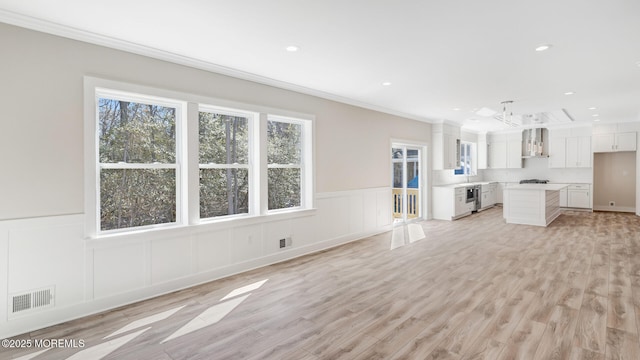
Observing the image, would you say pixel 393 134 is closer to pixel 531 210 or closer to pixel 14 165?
pixel 531 210

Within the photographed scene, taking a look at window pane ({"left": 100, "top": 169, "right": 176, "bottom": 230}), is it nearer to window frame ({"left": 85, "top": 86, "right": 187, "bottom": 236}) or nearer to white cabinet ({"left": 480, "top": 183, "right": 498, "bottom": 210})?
window frame ({"left": 85, "top": 86, "right": 187, "bottom": 236})

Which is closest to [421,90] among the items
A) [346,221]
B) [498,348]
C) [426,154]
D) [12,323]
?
[346,221]

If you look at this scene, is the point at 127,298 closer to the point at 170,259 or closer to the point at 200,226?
the point at 170,259

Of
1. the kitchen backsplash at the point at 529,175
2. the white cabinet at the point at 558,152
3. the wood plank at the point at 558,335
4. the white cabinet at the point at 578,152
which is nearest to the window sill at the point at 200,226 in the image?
the wood plank at the point at 558,335

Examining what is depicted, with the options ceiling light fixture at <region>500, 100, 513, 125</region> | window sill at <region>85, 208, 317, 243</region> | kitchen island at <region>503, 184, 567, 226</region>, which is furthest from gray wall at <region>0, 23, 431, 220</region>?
kitchen island at <region>503, 184, 567, 226</region>

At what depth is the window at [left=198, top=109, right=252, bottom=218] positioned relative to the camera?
4.05m

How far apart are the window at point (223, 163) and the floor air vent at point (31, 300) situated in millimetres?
1596

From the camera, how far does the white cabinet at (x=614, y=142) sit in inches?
343

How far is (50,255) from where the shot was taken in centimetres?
289

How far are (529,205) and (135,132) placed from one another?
7.91m

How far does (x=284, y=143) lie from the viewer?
501 centimetres

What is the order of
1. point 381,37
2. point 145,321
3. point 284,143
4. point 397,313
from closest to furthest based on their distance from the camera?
point 145,321 < point 397,313 < point 381,37 < point 284,143

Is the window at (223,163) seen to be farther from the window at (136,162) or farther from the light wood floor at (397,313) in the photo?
the light wood floor at (397,313)

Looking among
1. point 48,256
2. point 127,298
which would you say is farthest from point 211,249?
point 48,256
